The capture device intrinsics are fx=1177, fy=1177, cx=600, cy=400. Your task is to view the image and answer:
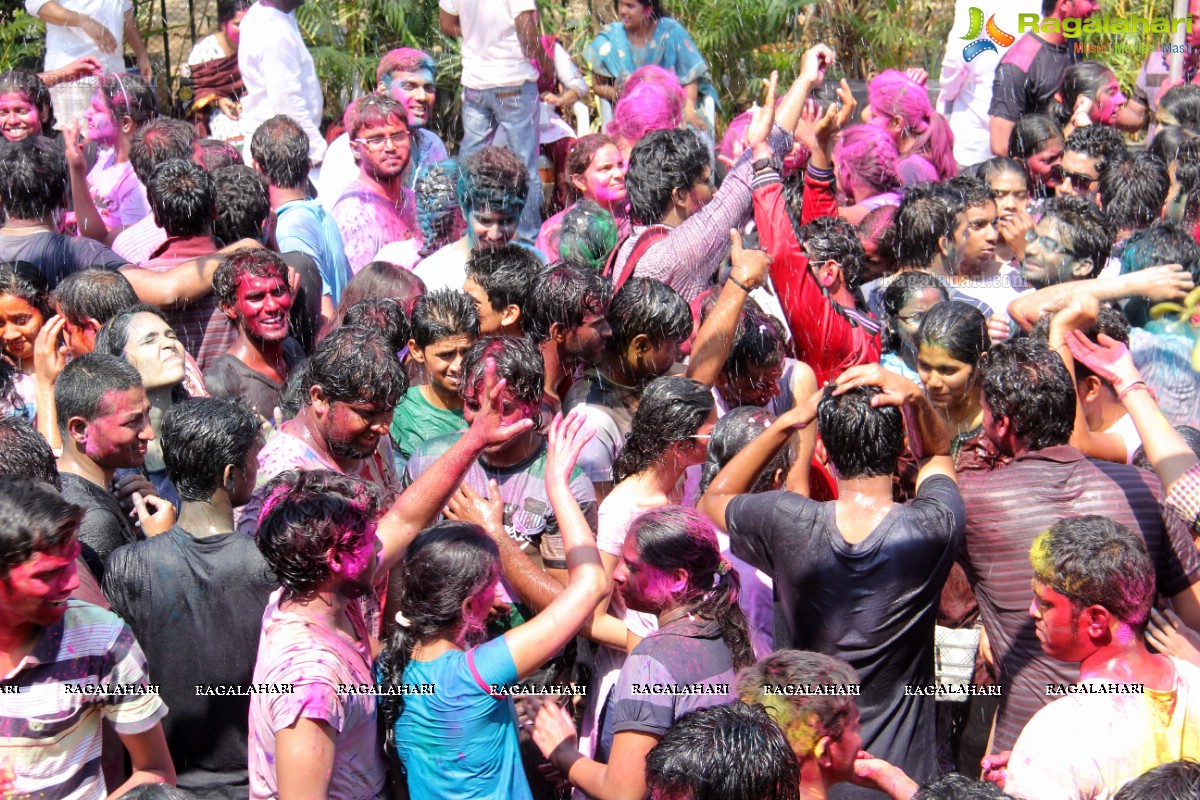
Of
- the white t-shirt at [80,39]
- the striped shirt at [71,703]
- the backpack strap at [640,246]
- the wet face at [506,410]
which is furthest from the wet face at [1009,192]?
the white t-shirt at [80,39]

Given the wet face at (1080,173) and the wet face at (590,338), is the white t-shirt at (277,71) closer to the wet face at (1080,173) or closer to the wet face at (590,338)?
the wet face at (590,338)

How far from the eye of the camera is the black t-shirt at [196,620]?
3.12 m

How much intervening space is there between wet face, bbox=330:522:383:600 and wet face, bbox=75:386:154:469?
114cm

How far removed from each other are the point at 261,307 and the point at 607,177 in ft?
6.97

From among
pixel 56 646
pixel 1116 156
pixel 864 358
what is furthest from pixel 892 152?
pixel 56 646

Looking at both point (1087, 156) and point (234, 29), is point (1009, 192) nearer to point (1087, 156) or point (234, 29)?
point (1087, 156)

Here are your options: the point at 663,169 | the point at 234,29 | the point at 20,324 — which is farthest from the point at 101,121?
the point at 663,169

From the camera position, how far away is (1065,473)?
3.30 meters

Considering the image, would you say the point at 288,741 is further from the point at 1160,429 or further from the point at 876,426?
the point at 1160,429

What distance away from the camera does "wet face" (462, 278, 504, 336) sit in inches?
179

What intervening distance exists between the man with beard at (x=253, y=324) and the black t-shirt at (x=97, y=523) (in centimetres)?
86

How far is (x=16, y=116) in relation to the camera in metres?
6.58

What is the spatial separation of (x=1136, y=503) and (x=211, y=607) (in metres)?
2.52

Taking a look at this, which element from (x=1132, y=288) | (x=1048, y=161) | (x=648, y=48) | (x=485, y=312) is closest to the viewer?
(x=1132, y=288)
